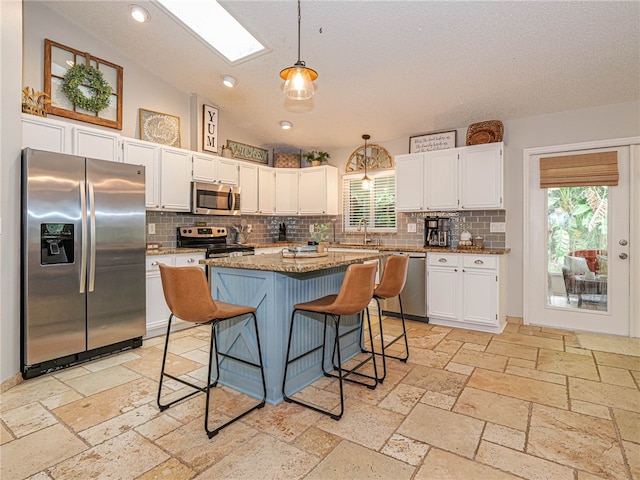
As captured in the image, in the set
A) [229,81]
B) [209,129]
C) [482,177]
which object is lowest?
[482,177]

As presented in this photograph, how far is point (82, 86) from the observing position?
3.67 m

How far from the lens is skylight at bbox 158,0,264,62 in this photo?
333 centimetres

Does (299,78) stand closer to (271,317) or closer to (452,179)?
(271,317)

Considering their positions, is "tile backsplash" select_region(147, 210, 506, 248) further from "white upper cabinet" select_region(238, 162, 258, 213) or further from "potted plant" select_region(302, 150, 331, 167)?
"potted plant" select_region(302, 150, 331, 167)

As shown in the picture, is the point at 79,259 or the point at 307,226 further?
the point at 307,226

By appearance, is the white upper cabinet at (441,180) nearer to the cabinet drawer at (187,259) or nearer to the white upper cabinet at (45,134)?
the cabinet drawer at (187,259)

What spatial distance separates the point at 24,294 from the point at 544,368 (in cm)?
429

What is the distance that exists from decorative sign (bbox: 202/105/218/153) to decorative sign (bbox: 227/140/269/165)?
35 centimetres

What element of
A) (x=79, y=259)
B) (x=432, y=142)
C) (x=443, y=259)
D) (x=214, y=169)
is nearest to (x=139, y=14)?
(x=214, y=169)

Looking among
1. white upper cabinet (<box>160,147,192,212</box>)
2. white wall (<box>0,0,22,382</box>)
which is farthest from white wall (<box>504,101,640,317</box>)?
white wall (<box>0,0,22,382</box>)

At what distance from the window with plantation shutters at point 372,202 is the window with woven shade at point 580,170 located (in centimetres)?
194

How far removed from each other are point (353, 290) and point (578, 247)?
3298mm

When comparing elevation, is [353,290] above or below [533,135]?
below

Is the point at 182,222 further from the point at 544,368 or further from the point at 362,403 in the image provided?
the point at 544,368
